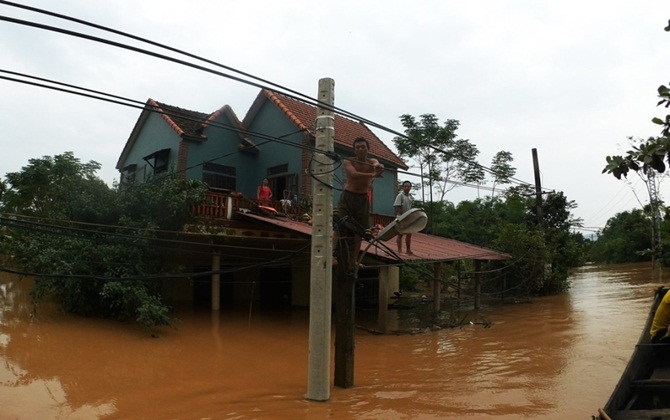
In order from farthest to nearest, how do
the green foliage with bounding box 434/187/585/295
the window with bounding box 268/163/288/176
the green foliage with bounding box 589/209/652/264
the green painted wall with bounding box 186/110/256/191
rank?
1. the green foliage with bounding box 589/209/652/264
2. the green foliage with bounding box 434/187/585/295
3. the window with bounding box 268/163/288/176
4. the green painted wall with bounding box 186/110/256/191

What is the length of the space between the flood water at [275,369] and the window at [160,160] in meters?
5.94

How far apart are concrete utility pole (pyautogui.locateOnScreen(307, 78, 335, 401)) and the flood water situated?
0.41 m

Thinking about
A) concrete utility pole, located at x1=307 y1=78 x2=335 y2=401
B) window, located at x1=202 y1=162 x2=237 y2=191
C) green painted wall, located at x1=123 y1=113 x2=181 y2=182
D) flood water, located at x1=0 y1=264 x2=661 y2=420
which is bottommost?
flood water, located at x1=0 y1=264 x2=661 y2=420

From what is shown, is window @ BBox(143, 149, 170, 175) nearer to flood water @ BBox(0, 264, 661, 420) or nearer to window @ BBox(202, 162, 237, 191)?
window @ BBox(202, 162, 237, 191)

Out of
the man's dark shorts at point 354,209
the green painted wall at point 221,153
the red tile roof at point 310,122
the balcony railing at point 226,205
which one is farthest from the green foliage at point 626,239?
the man's dark shorts at point 354,209

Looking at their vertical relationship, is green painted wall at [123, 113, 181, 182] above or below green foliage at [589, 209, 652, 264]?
above

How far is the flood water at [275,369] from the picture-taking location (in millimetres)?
6426

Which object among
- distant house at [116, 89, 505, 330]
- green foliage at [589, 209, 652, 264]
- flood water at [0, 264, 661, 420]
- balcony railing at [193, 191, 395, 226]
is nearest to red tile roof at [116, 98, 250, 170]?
distant house at [116, 89, 505, 330]

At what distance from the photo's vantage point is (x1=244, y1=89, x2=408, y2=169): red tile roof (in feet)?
58.7

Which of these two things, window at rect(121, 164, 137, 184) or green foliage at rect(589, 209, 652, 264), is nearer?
window at rect(121, 164, 137, 184)

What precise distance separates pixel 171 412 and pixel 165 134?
13.6 metres

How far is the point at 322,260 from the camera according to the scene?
21.3 ft

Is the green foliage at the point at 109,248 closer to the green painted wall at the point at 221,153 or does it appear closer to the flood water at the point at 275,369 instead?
the flood water at the point at 275,369

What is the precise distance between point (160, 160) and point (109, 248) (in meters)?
7.89
